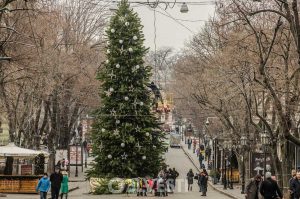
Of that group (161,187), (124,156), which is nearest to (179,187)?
(124,156)

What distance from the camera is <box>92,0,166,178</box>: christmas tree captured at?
139ft

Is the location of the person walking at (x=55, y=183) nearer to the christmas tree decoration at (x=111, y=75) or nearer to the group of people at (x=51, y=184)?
the group of people at (x=51, y=184)

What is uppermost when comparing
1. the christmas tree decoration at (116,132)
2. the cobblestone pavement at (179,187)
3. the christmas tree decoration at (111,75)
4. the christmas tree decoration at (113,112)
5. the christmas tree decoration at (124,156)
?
the christmas tree decoration at (111,75)

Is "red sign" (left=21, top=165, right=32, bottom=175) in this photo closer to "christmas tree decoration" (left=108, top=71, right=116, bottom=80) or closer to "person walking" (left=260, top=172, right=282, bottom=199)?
"christmas tree decoration" (left=108, top=71, right=116, bottom=80)

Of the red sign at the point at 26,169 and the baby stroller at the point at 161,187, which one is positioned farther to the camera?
the red sign at the point at 26,169

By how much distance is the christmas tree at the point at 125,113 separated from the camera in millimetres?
42250

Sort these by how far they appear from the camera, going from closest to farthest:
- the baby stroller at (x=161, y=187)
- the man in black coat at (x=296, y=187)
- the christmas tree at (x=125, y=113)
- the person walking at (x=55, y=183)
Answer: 1. the man in black coat at (x=296, y=187)
2. the person walking at (x=55, y=183)
3. the baby stroller at (x=161, y=187)
4. the christmas tree at (x=125, y=113)

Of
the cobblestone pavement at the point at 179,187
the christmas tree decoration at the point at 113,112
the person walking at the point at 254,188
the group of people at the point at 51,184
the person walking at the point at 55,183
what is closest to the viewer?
the person walking at the point at 254,188

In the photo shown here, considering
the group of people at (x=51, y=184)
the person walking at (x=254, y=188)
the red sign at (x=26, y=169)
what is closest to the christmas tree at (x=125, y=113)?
the red sign at (x=26, y=169)

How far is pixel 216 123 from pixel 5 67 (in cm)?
3261

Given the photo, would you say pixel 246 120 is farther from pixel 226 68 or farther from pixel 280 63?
pixel 280 63

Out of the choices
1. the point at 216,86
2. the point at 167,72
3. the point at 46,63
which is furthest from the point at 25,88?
the point at 167,72

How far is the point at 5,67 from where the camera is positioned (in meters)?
36.2

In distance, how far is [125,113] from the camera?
1688 inches
